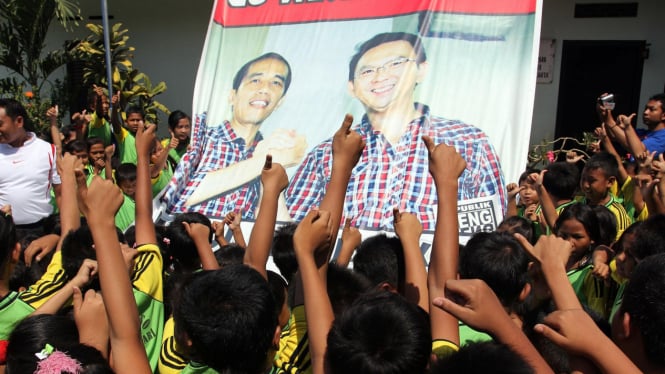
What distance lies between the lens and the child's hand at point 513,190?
3.09 metres

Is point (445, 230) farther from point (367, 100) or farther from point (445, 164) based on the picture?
point (367, 100)

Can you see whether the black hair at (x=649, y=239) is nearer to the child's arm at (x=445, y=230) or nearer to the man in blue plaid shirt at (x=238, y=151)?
the child's arm at (x=445, y=230)

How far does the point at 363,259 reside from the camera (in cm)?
199

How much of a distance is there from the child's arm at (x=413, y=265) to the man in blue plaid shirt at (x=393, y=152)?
1.33 m

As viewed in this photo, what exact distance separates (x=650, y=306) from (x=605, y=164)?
2055mm

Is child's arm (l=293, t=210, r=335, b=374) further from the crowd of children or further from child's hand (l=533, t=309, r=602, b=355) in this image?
child's hand (l=533, t=309, r=602, b=355)

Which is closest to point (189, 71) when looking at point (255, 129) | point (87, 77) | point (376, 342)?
point (87, 77)

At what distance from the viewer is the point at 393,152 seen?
352 cm

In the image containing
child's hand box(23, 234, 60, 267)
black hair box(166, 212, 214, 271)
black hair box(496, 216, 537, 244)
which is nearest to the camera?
black hair box(166, 212, 214, 271)

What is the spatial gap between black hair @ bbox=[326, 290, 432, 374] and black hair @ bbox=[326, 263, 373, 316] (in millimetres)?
442

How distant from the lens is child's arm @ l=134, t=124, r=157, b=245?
6.61 feet

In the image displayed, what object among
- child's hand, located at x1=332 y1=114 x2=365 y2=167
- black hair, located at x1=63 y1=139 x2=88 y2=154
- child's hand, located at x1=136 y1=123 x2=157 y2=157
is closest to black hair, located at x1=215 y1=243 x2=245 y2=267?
child's hand, located at x1=136 y1=123 x2=157 y2=157

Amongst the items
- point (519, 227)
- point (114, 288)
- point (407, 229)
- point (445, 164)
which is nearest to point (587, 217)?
point (519, 227)

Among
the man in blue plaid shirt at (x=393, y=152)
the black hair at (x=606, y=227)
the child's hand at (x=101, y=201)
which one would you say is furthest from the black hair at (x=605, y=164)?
the child's hand at (x=101, y=201)
